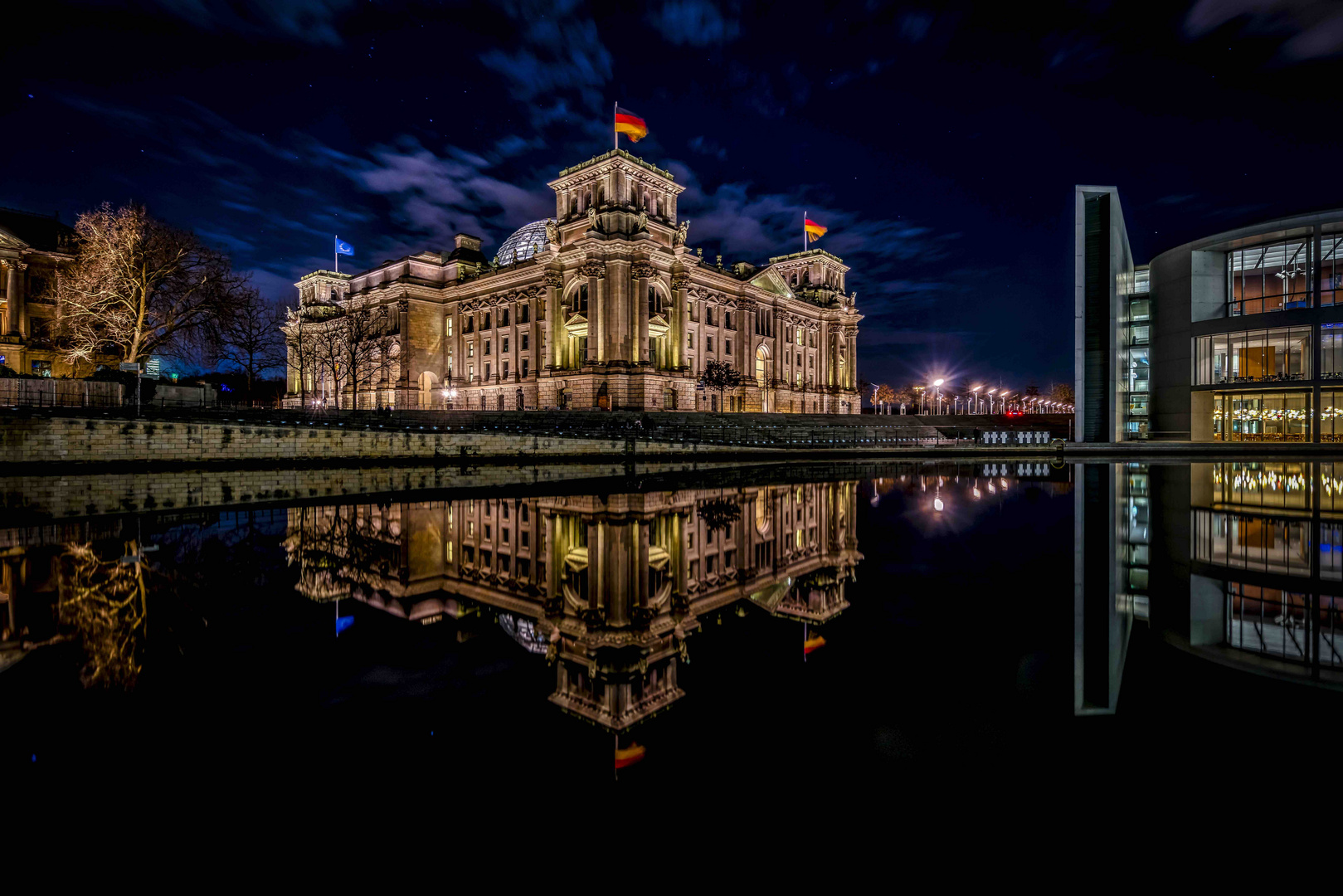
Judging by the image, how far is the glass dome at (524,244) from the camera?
7306cm

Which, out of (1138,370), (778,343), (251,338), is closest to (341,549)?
(251,338)

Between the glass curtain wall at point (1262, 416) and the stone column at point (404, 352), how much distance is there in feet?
253

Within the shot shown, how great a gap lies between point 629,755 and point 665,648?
173 cm

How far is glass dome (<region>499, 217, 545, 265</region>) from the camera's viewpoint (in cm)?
7306

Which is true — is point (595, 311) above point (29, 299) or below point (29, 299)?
above

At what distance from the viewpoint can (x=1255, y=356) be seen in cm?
4272

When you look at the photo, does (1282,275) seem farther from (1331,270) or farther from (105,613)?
(105,613)

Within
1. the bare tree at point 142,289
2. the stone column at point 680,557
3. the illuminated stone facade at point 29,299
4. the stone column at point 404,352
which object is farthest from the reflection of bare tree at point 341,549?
the stone column at point 404,352

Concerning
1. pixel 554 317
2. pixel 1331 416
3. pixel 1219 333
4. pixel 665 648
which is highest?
pixel 554 317

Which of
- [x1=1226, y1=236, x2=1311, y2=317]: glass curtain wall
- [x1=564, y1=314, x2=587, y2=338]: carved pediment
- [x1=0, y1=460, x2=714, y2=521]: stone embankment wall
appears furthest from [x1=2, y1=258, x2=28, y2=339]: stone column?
[x1=1226, y1=236, x2=1311, y2=317]: glass curtain wall

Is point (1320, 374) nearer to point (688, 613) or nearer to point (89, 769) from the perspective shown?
point (688, 613)

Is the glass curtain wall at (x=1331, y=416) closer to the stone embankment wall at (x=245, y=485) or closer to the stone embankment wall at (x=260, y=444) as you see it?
the stone embankment wall at (x=260, y=444)

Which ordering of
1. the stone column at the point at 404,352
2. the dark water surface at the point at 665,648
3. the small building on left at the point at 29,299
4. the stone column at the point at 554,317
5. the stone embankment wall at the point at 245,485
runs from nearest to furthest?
the dark water surface at the point at 665,648, the stone embankment wall at the point at 245,485, the small building on left at the point at 29,299, the stone column at the point at 554,317, the stone column at the point at 404,352

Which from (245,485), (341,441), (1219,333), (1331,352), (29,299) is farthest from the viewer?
(29,299)
